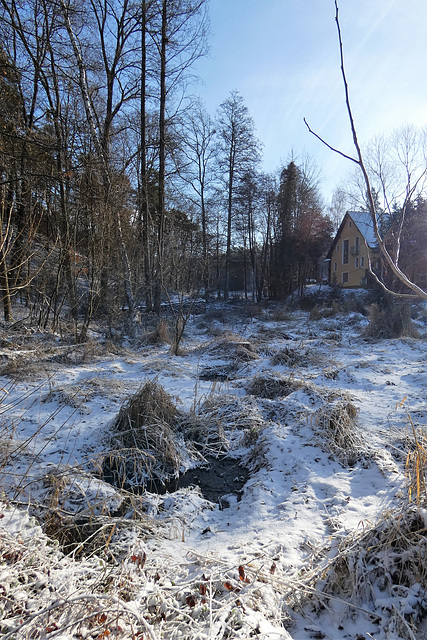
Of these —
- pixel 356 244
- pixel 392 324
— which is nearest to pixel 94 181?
pixel 392 324

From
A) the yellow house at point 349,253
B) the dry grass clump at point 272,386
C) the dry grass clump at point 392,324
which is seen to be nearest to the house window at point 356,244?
the yellow house at point 349,253

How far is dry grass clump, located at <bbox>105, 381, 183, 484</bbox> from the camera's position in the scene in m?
3.30

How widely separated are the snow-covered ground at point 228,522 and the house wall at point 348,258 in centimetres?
2317

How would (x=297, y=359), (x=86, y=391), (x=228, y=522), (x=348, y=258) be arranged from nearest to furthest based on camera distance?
(x=228, y=522) → (x=86, y=391) → (x=297, y=359) → (x=348, y=258)

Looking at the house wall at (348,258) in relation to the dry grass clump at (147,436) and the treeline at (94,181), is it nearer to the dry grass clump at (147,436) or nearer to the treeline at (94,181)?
the treeline at (94,181)

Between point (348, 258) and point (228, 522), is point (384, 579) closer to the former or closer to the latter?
point (228, 522)

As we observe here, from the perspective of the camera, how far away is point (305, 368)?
6609mm

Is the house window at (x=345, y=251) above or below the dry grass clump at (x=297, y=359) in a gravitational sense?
above

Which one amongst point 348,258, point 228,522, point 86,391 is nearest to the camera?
point 228,522

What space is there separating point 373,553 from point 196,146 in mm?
23099

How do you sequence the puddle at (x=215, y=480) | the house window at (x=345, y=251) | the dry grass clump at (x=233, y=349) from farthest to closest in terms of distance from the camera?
the house window at (x=345, y=251) < the dry grass clump at (x=233, y=349) < the puddle at (x=215, y=480)

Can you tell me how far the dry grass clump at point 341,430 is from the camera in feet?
10.8

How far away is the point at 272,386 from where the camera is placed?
17.3 ft

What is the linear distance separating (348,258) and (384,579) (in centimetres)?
2922
